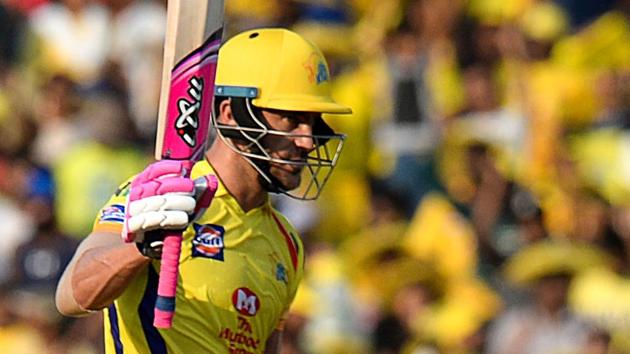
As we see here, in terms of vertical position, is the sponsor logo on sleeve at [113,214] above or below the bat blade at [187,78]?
below

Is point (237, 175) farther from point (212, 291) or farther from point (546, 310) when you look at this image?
point (546, 310)

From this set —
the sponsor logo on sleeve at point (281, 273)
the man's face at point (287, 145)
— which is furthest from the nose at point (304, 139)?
the sponsor logo on sleeve at point (281, 273)

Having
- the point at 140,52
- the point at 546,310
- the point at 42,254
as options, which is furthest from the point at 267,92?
the point at 140,52

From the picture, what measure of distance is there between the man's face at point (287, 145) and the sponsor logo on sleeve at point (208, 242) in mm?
250

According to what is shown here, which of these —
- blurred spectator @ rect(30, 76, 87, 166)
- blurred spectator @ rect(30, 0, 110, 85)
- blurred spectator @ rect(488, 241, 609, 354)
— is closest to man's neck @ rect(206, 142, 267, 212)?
blurred spectator @ rect(488, 241, 609, 354)

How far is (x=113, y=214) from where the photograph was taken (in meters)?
4.27

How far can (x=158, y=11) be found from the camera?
1039 centimetres

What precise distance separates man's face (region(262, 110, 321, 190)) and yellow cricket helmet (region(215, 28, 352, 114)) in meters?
0.06

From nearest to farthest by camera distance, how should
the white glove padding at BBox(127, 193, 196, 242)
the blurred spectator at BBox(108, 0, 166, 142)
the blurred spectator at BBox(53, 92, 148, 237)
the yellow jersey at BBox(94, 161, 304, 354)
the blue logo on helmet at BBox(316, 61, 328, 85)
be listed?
1. the white glove padding at BBox(127, 193, 196, 242)
2. the yellow jersey at BBox(94, 161, 304, 354)
3. the blue logo on helmet at BBox(316, 61, 328, 85)
4. the blurred spectator at BBox(53, 92, 148, 237)
5. the blurred spectator at BBox(108, 0, 166, 142)

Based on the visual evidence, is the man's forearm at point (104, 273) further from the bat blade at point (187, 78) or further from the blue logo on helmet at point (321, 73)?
the blue logo on helmet at point (321, 73)

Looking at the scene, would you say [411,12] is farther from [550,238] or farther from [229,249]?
[229,249]

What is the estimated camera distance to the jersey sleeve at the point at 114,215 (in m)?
4.24

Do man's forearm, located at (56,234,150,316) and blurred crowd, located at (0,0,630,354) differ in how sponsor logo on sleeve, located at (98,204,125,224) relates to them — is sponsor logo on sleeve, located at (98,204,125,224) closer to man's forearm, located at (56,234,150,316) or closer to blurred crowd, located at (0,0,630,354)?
man's forearm, located at (56,234,150,316)

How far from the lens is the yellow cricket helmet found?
4566mm
